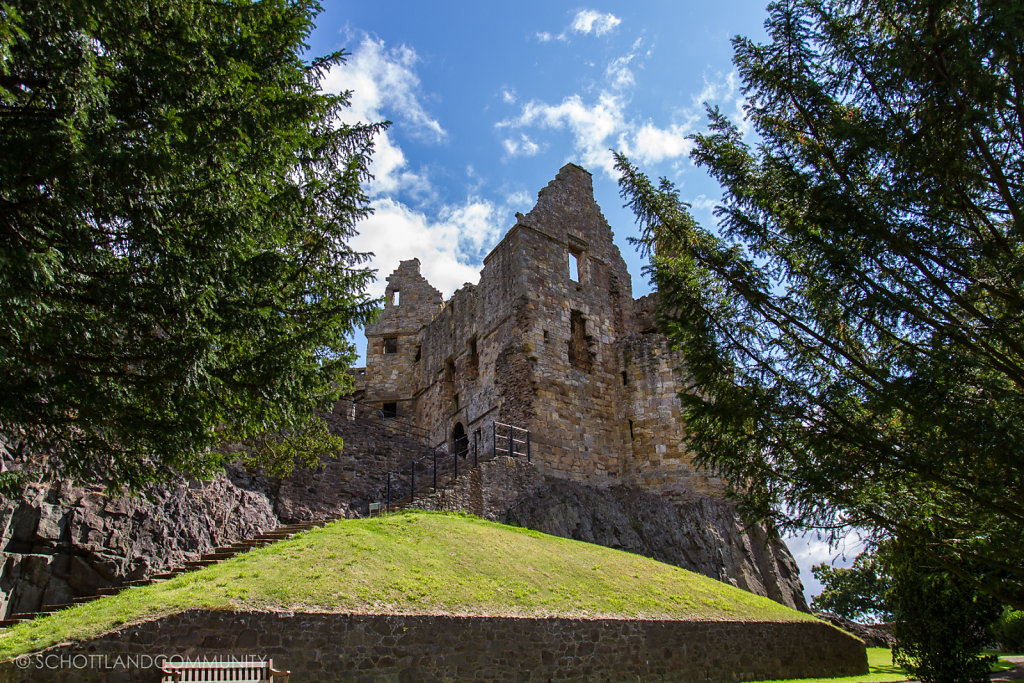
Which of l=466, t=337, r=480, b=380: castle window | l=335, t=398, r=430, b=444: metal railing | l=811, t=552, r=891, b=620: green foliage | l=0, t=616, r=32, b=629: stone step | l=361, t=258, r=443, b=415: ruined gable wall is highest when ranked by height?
l=361, t=258, r=443, b=415: ruined gable wall

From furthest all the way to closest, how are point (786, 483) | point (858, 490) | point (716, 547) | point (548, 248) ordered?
point (548, 248)
point (716, 547)
point (786, 483)
point (858, 490)

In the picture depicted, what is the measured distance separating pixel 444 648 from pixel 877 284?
7.47 meters

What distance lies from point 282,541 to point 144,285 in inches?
296

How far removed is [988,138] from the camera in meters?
6.88

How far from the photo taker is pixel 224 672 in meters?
7.92

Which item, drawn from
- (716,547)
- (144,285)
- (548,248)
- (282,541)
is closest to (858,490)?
(144,285)

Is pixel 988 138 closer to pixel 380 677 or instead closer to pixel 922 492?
pixel 922 492

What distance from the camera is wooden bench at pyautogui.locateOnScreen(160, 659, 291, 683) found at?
767cm

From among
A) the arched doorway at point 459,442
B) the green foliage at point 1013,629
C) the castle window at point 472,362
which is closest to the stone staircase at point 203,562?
the arched doorway at point 459,442

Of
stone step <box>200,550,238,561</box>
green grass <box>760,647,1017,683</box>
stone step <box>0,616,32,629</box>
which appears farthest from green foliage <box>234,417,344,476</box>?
green grass <box>760,647,1017,683</box>

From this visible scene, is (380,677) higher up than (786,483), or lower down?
lower down

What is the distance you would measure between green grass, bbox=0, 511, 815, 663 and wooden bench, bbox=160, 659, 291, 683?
2.61 feet

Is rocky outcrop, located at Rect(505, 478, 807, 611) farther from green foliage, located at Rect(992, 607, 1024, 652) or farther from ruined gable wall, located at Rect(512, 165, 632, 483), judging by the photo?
green foliage, located at Rect(992, 607, 1024, 652)

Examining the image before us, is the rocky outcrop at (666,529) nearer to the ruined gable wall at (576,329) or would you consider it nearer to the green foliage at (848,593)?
the ruined gable wall at (576,329)
